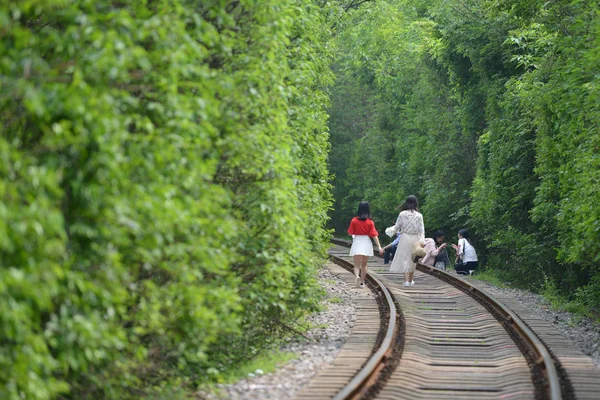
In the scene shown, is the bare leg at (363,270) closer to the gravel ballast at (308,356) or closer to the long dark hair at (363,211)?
the gravel ballast at (308,356)

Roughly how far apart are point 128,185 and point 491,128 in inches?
843

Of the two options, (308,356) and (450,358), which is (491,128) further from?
(308,356)

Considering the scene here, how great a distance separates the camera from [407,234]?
18359mm

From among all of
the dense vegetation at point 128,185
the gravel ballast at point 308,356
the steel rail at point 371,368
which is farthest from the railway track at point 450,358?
the dense vegetation at point 128,185

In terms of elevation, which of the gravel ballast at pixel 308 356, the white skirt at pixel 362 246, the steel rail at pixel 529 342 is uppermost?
the white skirt at pixel 362 246

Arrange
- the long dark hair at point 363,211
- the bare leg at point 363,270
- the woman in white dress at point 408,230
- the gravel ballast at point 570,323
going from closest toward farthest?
the gravel ballast at point 570,323 < the long dark hair at point 363,211 < the woman in white dress at point 408,230 < the bare leg at point 363,270

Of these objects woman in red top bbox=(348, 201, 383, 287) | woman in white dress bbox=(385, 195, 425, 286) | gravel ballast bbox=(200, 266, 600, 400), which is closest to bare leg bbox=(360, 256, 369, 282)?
gravel ballast bbox=(200, 266, 600, 400)

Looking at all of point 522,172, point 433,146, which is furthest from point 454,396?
point 433,146

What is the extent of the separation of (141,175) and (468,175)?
27.9 m

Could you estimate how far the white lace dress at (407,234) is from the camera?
18.2m

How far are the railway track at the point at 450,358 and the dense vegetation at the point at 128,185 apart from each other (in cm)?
161

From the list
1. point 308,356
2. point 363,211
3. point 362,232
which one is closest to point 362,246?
point 362,232

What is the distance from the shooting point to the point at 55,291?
5.81 metres

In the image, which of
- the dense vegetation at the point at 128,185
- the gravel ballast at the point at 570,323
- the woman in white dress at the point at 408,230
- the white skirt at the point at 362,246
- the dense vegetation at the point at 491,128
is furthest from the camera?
the woman in white dress at the point at 408,230
